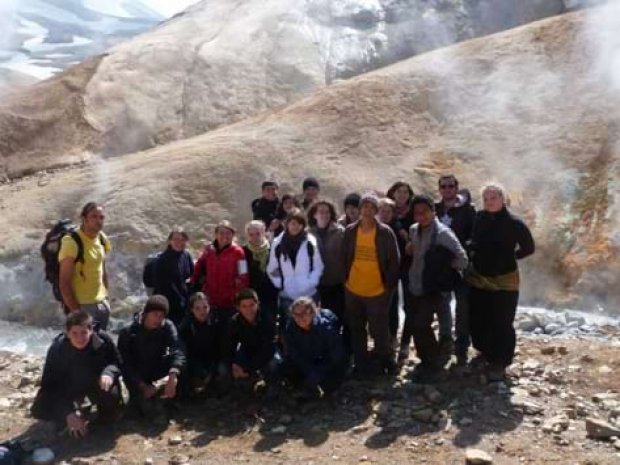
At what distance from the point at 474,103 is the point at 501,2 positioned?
14.0 metres

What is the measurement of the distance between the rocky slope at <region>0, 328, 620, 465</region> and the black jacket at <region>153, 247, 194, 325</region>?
1.10 meters

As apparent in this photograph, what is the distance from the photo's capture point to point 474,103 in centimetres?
1695

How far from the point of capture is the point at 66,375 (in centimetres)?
735

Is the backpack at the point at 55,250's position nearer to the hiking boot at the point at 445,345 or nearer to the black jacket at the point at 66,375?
the black jacket at the point at 66,375

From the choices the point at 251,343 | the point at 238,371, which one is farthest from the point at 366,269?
the point at 238,371

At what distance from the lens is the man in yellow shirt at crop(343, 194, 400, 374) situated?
25.5 ft

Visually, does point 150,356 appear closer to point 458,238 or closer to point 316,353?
point 316,353

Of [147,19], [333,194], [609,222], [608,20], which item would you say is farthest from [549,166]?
[147,19]

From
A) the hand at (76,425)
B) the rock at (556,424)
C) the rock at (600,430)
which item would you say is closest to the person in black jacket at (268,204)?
the hand at (76,425)

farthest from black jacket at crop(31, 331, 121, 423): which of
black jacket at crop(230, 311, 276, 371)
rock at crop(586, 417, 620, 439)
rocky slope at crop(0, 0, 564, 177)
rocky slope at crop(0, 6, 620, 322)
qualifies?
rocky slope at crop(0, 0, 564, 177)

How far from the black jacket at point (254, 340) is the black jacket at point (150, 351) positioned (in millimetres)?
565

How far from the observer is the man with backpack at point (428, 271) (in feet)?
25.1

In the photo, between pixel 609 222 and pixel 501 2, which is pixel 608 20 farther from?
pixel 501 2

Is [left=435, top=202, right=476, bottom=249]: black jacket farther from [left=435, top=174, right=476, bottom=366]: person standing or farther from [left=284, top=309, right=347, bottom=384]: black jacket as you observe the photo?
[left=284, top=309, right=347, bottom=384]: black jacket
